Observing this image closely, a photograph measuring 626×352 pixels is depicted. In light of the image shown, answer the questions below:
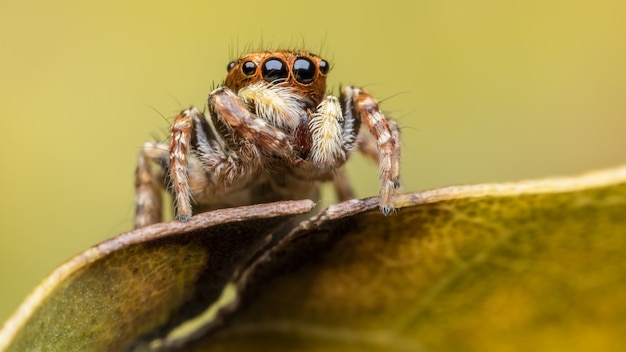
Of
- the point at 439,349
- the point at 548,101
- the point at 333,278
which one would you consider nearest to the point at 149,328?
the point at 333,278

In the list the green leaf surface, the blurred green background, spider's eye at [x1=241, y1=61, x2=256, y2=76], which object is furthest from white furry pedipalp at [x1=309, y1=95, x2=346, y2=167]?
the blurred green background

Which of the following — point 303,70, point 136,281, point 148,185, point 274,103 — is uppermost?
point 303,70

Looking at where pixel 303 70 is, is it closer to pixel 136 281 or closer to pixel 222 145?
pixel 222 145

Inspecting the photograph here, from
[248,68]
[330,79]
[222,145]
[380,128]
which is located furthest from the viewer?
[330,79]

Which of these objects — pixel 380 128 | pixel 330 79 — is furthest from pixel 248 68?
pixel 330 79

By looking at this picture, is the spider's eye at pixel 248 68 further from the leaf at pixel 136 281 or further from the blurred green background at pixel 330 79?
the blurred green background at pixel 330 79

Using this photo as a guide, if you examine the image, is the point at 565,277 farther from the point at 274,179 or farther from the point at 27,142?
the point at 27,142

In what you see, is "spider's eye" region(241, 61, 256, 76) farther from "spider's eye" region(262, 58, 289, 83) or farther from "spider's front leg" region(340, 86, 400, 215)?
"spider's front leg" region(340, 86, 400, 215)

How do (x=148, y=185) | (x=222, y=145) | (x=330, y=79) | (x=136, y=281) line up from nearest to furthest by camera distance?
1. (x=136, y=281)
2. (x=222, y=145)
3. (x=148, y=185)
4. (x=330, y=79)
